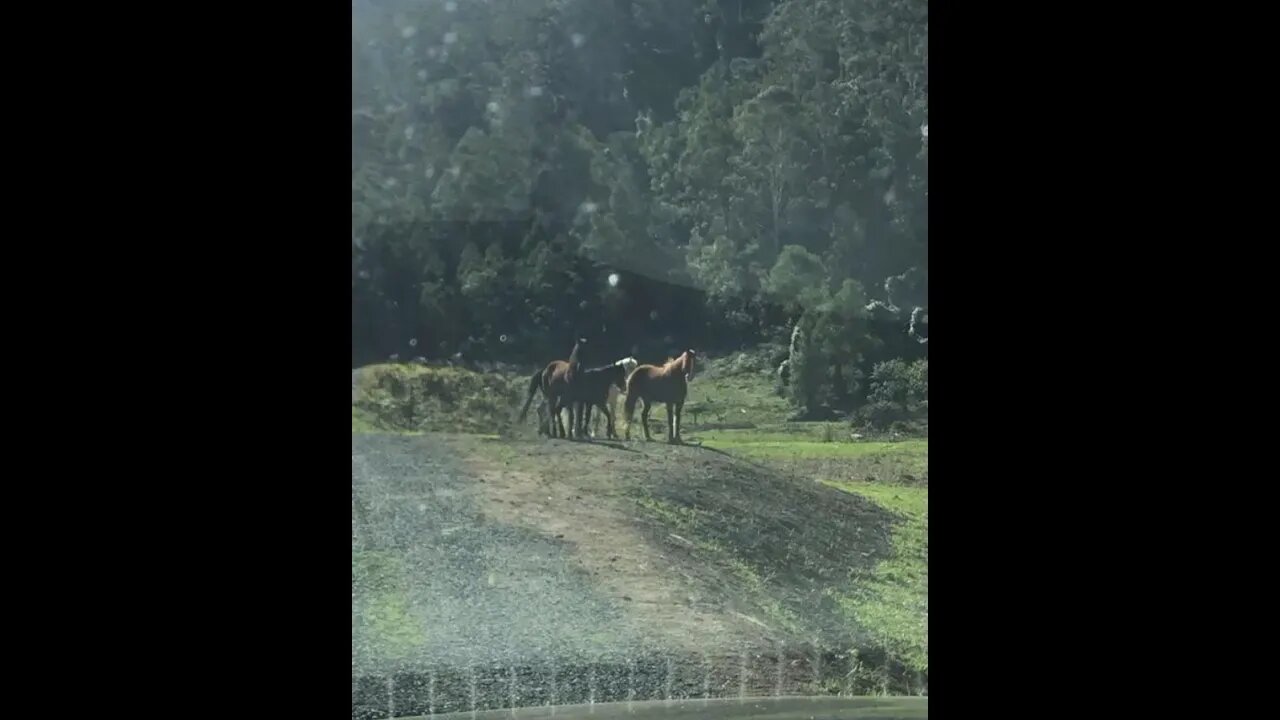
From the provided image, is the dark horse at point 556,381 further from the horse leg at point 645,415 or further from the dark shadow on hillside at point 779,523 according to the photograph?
the dark shadow on hillside at point 779,523

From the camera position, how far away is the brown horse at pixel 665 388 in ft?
14.2

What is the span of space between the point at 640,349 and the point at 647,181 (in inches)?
23.3

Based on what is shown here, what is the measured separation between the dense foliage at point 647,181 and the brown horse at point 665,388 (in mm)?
77

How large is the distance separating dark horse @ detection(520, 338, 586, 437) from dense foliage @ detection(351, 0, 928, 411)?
0.05 metres

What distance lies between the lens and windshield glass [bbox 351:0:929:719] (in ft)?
12.5

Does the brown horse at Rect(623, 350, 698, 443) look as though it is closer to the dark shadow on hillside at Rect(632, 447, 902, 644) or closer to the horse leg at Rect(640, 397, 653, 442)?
the horse leg at Rect(640, 397, 653, 442)
